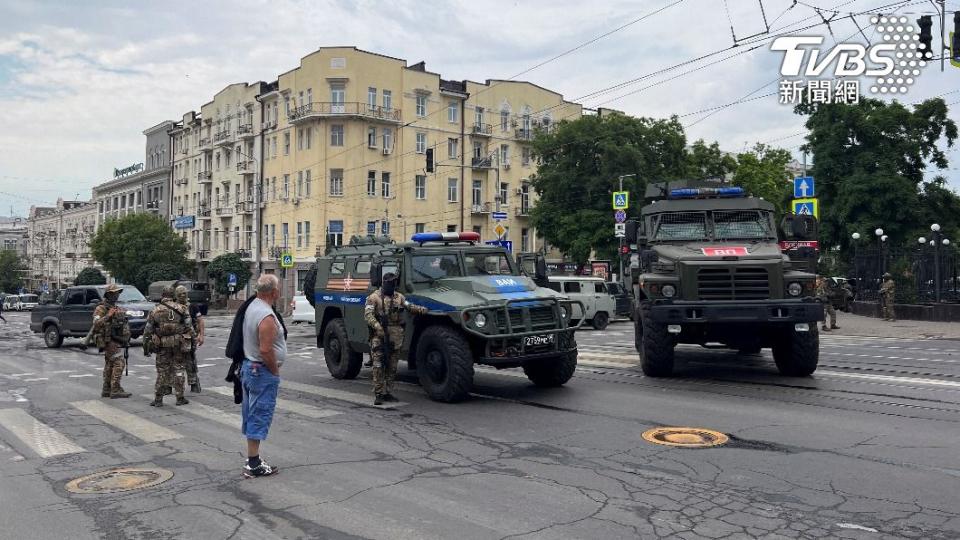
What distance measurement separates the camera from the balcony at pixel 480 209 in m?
61.7

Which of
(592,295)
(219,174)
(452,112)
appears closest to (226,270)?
(219,174)

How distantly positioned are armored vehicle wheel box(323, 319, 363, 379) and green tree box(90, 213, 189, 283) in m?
53.1

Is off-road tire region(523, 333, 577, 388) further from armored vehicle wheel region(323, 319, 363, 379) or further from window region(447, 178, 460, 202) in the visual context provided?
window region(447, 178, 460, 202)

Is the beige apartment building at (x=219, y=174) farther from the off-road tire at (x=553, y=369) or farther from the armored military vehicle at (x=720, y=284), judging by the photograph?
the off-road tire at (x=553, y=369)

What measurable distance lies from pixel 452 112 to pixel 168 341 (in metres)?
51.0

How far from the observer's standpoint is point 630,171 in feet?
147

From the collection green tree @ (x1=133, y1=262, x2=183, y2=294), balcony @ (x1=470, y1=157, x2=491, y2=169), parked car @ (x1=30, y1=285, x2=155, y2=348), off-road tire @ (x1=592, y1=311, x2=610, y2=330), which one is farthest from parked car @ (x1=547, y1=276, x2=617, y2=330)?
green tree @ (x1=133, y1=262, x2=183, y2=294)

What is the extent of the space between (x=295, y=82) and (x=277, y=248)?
12320 mm

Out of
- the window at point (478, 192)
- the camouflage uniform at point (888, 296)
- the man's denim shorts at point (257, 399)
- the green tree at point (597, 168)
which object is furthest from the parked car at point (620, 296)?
the window at point (478, 192)

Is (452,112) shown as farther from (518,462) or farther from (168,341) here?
(518,462)

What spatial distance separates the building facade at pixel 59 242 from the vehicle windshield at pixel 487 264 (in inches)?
3507

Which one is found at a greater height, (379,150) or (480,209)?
(379,150)

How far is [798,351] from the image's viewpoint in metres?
12.3

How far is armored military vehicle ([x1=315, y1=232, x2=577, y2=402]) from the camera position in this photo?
34.5ft
